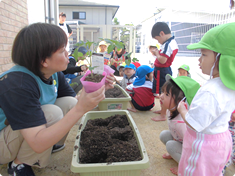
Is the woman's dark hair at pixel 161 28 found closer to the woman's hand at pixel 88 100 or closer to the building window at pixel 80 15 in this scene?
the woman's hand at pixel 88 100

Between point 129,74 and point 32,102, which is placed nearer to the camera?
point 32,102

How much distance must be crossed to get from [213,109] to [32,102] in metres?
0.95

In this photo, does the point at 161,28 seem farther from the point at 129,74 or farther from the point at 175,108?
the point at 175,108

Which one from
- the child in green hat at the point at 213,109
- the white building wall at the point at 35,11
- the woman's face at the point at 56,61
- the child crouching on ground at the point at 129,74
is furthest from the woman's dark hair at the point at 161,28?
the white building wall at the point at 35,11

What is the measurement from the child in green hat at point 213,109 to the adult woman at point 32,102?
555 mm

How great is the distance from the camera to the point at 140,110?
2.53 metres

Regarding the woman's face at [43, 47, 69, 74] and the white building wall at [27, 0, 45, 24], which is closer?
the woman's face at [43, 47, 69, 74]

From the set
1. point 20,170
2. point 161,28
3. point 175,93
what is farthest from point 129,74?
point 20,170

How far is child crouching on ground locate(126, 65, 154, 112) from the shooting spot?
2463mm

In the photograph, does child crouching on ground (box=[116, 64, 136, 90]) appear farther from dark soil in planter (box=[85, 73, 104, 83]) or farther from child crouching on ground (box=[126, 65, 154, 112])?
dark soil in planter (box=[85, 73, 104, 83])

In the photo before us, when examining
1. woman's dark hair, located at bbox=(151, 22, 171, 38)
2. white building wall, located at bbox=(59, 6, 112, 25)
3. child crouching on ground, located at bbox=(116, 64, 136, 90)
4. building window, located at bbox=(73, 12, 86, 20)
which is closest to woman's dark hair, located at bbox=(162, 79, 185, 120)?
woman's dark hair, located at bbox=(151, 22, 171, 38)

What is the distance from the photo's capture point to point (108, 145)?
3.59ft

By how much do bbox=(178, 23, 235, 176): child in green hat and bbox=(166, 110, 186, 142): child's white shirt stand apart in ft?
0.83

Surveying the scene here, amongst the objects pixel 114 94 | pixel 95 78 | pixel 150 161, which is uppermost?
pixel 95 78
